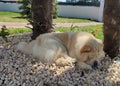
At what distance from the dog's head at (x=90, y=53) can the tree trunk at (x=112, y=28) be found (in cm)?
105

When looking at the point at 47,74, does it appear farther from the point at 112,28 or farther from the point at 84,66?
the point at 112,28

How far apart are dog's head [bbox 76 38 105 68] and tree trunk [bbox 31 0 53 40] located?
189cm

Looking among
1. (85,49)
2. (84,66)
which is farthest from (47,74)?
(85,49)

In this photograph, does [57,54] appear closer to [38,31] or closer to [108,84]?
[108,84]

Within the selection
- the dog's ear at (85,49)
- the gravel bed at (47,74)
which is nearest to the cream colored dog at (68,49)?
the dog's ear at (85,49)

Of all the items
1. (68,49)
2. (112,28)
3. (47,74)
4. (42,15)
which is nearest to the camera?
(47,74)

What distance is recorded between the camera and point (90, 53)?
18.6 feet

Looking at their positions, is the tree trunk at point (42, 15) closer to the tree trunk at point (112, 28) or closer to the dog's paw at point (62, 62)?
the tree trunk at point (112, 28)

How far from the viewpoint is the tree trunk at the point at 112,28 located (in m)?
6.71

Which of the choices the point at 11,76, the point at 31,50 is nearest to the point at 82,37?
the point at 31,50

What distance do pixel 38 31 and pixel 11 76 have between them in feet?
7.07

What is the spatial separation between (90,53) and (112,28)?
4.33 ft

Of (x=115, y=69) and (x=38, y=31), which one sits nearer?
(x=115, y=69)

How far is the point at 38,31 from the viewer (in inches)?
298
